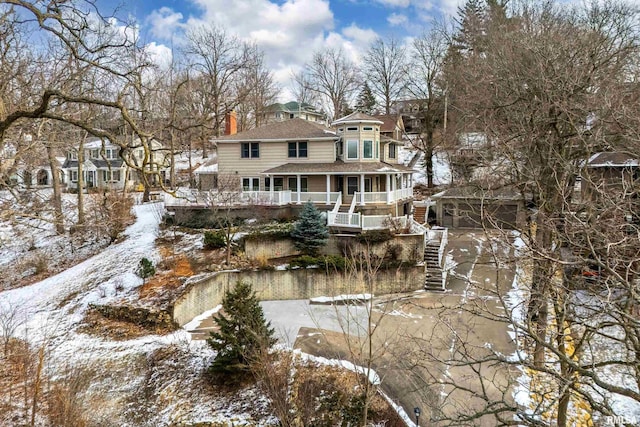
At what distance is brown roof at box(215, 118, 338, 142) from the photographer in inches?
957

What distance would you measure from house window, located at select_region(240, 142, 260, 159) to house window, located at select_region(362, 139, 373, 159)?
22.6 ft

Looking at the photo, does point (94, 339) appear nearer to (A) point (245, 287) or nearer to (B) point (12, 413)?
(B) point (12, 413)

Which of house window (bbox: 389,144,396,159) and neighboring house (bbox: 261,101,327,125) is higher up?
neighboring house (bbox: 261,101,327,125)

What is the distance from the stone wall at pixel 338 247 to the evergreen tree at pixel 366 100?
31833 mm

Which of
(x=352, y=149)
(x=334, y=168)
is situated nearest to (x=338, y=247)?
(x=334, y=168)

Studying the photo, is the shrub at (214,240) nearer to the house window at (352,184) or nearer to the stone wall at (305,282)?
the stone wall at (305,282)

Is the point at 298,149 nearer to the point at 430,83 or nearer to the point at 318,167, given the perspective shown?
the point at 318,167

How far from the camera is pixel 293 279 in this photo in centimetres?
1673

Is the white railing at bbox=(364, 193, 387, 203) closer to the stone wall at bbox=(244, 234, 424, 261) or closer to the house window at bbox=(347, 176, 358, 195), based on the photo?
the house window at bbox=(347, 176, 358, 195)

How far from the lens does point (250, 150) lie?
993 inches

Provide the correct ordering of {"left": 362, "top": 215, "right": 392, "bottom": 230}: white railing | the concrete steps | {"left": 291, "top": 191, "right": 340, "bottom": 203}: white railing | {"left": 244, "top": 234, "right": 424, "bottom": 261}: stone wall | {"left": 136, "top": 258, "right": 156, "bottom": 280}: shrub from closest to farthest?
{"left": 136, "top": 258, "right": 156, "bottom": 280}: shrub → the concrete steps → {"left": 244, "top": 234, "right": 424, "bottom": 261}: stone wall → {"left": 362, "top": 215, "right": 392, "bottom": 230}: white railing → {"left": 291, "top": 191, "right": 340, "bottom": 203}: white railing

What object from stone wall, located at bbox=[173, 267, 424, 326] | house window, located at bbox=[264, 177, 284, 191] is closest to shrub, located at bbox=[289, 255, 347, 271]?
stone wall, located at bbox=[173, 267, 424, 326]

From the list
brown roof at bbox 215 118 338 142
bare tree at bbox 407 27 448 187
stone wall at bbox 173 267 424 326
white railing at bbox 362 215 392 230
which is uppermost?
bare tree at bbox 407 27 448 187

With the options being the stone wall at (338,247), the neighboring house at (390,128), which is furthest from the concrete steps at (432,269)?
the neighboring house at (390,128)
